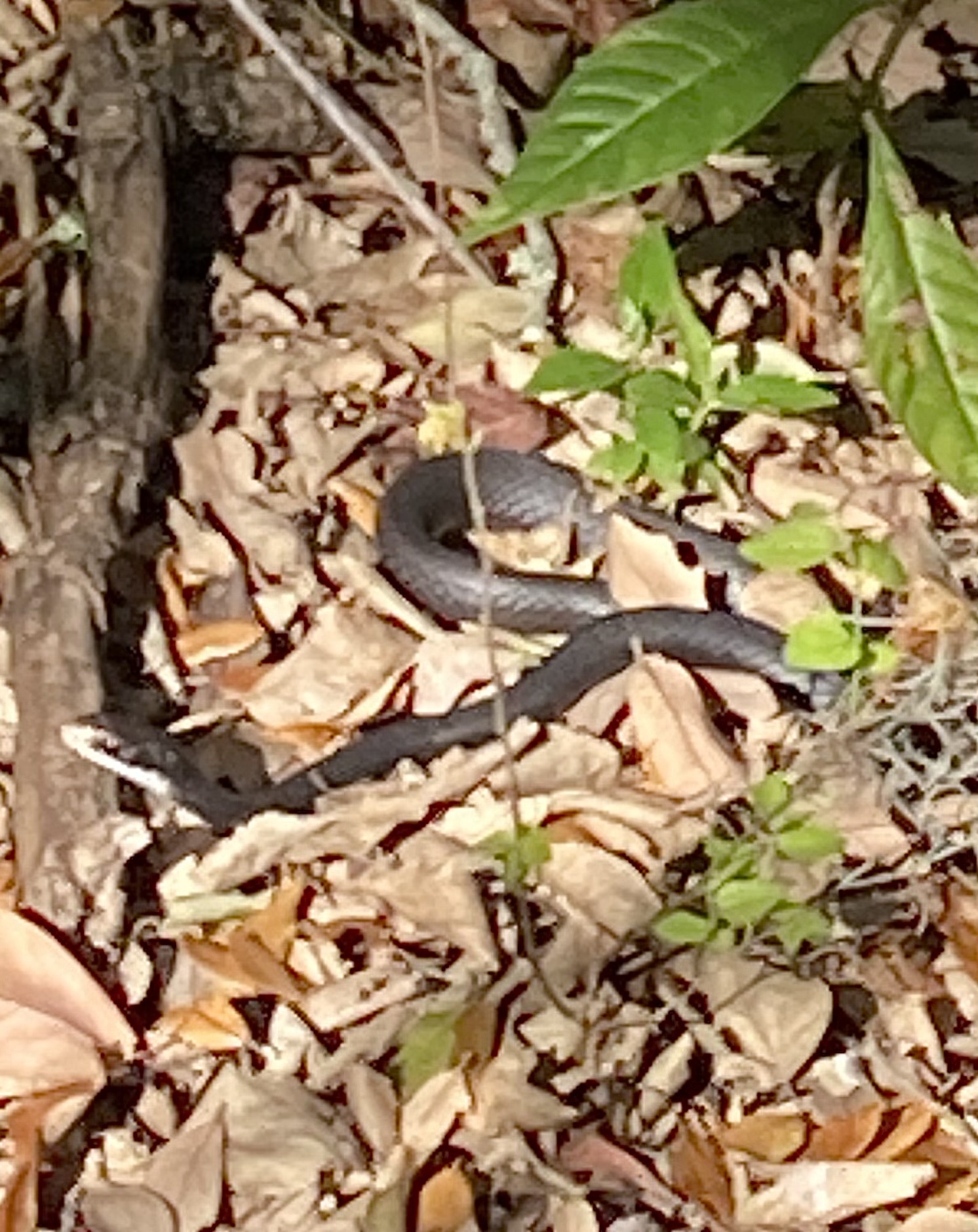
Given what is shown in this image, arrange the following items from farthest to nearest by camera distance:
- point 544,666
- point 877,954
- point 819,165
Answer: point 819,165
point 544,666
point 877,954

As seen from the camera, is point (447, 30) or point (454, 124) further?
point (454, 124)

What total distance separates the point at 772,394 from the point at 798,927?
3.23ft

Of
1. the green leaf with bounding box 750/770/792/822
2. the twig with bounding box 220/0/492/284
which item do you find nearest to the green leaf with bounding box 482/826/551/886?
the green leaf with bounding box 750/770/792/822

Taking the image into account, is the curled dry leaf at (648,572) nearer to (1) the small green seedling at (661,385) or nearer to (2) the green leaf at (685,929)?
(1) the small green seedling at (661,385)

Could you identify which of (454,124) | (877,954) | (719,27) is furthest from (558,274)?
(877,954)

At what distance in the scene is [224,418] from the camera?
396 centimetres

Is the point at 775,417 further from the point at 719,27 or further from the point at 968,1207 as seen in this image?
the point at 968,1207

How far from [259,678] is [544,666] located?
17.6 inches

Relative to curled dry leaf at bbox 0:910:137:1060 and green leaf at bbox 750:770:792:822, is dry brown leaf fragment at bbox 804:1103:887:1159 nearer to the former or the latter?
green leaf at bbox 750:770:792:822

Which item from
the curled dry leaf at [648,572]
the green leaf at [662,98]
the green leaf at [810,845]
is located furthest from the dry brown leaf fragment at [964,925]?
the green leaf at [662,98]

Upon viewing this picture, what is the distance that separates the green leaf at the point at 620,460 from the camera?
370 cm

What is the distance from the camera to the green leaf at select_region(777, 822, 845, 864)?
3082mm

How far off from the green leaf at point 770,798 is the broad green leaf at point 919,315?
56 centimetres

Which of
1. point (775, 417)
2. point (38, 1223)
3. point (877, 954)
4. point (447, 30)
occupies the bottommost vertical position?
point (38, 1223)
